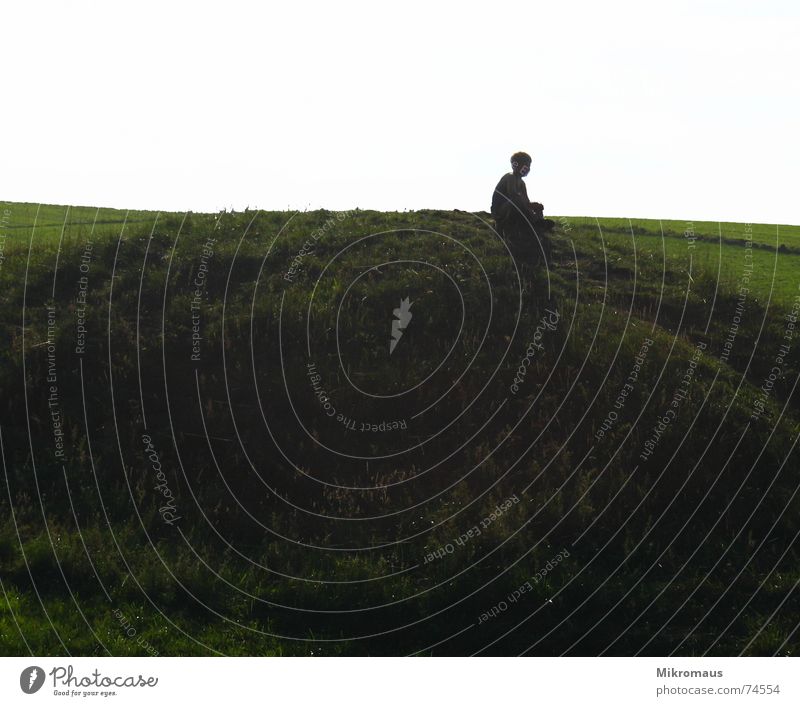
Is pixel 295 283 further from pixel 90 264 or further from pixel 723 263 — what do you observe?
pixel 723 263

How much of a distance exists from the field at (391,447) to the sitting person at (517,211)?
17.9 inches

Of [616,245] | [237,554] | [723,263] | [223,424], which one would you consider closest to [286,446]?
[223,424]

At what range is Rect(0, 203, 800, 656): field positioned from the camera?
11359mm

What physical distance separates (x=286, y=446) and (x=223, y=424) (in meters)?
Result: 1.12

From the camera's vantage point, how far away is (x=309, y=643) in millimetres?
10883

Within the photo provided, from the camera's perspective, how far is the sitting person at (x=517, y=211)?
19.4 metres
